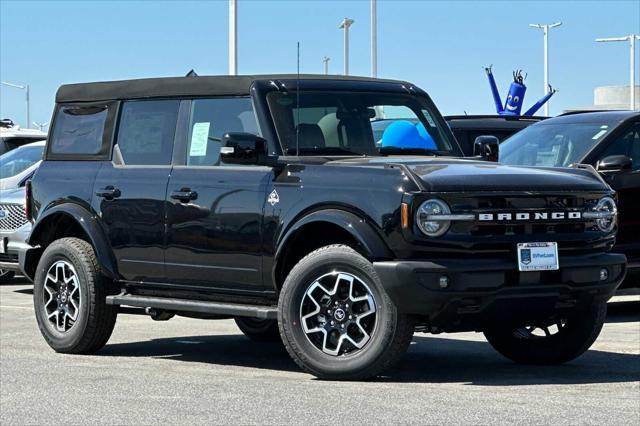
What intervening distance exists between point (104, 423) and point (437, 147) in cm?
369

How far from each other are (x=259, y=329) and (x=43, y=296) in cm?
165

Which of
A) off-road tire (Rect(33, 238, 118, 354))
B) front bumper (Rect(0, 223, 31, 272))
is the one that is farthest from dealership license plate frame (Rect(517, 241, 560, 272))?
front bumper (Rect(0, 223, 31, 272))

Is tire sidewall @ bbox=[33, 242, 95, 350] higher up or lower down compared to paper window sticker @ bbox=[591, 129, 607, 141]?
lower down

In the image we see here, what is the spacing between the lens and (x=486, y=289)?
840 centimetres

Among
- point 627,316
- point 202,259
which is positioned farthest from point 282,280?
point 627,316

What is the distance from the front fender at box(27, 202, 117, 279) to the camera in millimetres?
10336

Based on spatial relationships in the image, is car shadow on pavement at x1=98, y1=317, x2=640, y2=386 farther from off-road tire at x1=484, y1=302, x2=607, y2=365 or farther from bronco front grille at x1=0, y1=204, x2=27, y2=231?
bronco front grille at x1=0, y1=204, x2=27, y2=231

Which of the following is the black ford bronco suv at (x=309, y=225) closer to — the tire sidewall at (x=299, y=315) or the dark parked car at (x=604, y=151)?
the tire sidewall at (x=299, y=315)

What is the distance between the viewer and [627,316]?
44.0ft

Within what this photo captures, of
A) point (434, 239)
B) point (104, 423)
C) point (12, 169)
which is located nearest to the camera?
point (104, 423)

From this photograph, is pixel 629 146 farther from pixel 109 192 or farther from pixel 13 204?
pixel 13 204

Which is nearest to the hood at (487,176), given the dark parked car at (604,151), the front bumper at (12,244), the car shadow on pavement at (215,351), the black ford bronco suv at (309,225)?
the black ford bronco suv at (309,225)

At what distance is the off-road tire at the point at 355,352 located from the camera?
8.49 metres

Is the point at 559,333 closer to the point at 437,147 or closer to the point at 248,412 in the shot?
the point at 437,147
